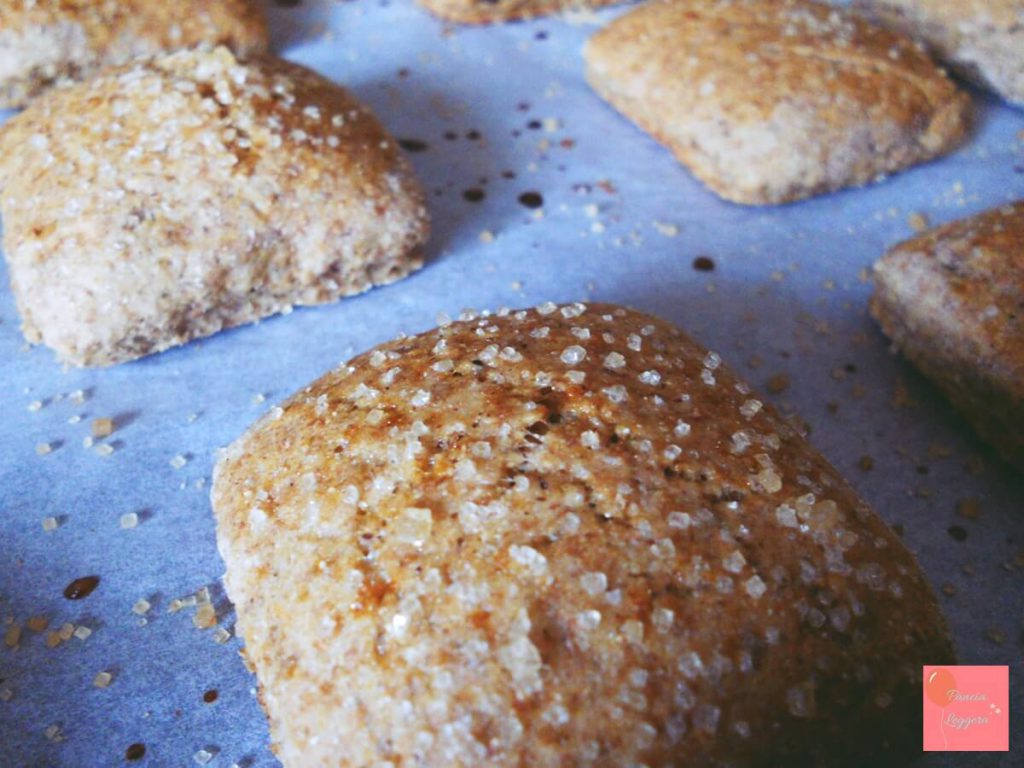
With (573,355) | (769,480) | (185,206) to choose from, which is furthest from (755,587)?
(185,206)

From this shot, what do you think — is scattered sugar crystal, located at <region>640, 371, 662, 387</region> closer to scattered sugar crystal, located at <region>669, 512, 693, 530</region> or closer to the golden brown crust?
scattered sugar crystal, located at <region>669, 512, 693, 530</region>

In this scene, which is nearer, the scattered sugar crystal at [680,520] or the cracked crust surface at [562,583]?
the cracked crust surface at [562,583]

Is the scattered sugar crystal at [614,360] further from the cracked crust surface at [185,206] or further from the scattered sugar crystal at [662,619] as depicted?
the cracked crust surface at [185,206]

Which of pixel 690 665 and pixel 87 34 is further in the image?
pixel 87 34

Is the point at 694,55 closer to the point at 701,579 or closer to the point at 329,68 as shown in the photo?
the point at 329,68

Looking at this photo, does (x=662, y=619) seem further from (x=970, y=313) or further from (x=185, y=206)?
(x=185, y=206)

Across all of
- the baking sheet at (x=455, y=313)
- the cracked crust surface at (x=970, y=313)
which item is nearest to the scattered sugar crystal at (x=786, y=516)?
the baking sheet at (x=455, y=313)

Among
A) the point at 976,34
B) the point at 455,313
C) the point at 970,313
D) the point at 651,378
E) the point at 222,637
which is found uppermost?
the point at 976,34
